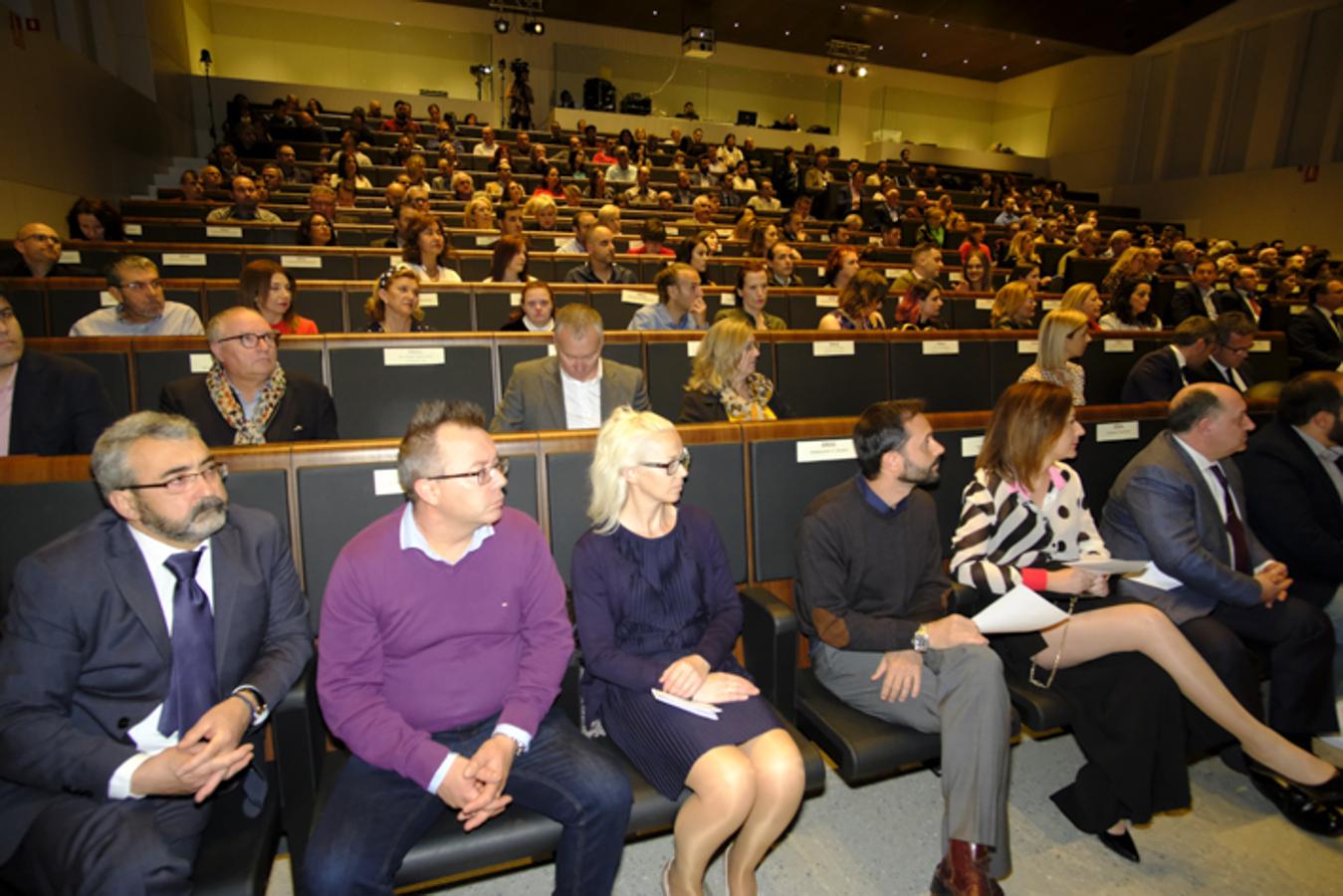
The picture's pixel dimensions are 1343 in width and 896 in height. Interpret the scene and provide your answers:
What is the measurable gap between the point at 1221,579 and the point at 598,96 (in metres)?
14.0

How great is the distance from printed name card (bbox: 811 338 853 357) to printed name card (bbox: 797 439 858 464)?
124cm

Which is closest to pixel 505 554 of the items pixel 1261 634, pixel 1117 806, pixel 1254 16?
pixel 1117 806

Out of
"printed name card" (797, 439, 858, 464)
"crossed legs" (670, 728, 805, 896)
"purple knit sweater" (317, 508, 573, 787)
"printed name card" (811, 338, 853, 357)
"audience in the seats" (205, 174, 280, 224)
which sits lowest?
"crossed legs" (670, 728, 805, 896)

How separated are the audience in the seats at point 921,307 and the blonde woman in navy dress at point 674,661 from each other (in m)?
2.98

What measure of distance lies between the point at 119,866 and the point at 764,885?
4.10 ft

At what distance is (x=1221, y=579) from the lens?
1858mm

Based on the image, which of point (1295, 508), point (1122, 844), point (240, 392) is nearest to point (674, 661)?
point (1122, 844)

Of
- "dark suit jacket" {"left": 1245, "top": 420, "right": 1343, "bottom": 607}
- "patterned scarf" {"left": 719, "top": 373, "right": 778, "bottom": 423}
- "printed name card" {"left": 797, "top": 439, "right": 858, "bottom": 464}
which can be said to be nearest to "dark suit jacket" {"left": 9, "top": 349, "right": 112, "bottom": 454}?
"patterned scarf" {"left": 719, "top": 373, "right": 778, "bottom": 423}

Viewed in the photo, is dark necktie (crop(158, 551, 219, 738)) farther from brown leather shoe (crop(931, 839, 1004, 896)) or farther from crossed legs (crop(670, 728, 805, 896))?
brown leather shoe (crop(931, 839, 1004, 896))

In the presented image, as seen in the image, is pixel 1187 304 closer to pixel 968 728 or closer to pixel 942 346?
pixel 942 346

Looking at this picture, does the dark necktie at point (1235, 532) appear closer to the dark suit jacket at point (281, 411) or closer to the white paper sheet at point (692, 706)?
the white paper sheet at point (692, 706)

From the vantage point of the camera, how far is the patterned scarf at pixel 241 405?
2193 mm

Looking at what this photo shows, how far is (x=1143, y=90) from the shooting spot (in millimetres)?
13500

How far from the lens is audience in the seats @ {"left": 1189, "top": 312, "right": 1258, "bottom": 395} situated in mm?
3291
